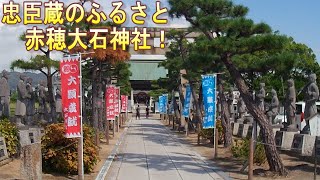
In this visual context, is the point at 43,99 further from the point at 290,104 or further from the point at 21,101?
the point at 290,104

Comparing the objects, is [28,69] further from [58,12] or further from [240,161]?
[240,161]

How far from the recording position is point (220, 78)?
805 inches

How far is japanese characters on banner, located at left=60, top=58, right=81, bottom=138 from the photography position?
1092 cm

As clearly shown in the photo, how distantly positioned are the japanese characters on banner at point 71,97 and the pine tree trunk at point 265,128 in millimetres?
4265

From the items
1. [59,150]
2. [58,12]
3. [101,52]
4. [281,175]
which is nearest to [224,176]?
[281,175]

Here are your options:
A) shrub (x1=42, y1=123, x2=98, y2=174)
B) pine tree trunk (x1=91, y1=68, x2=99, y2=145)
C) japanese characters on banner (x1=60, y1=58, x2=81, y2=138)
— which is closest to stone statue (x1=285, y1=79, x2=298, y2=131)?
pine tree trunk (x1=91, y1=68, x2=99, y2=145)

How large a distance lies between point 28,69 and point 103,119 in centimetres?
812

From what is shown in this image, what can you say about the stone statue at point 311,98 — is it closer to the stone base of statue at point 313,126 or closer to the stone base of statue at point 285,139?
the stone base of statue at point 313,126

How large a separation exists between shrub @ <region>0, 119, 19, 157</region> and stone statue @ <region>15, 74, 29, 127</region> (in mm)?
4328

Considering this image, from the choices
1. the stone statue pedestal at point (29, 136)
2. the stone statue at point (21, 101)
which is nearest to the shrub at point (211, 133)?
the stone statue at point (21, 101)

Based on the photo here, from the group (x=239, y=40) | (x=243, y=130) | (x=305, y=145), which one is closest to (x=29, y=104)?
(x=243, y=130)

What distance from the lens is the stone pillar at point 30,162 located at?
29.6 ft

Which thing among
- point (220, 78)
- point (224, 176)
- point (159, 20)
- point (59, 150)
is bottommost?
point (224, 176)

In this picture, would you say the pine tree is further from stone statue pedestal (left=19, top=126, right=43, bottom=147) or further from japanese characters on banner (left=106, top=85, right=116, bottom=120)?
japanese characters on banner (left=106, top=85, right=116, bottom=120)
